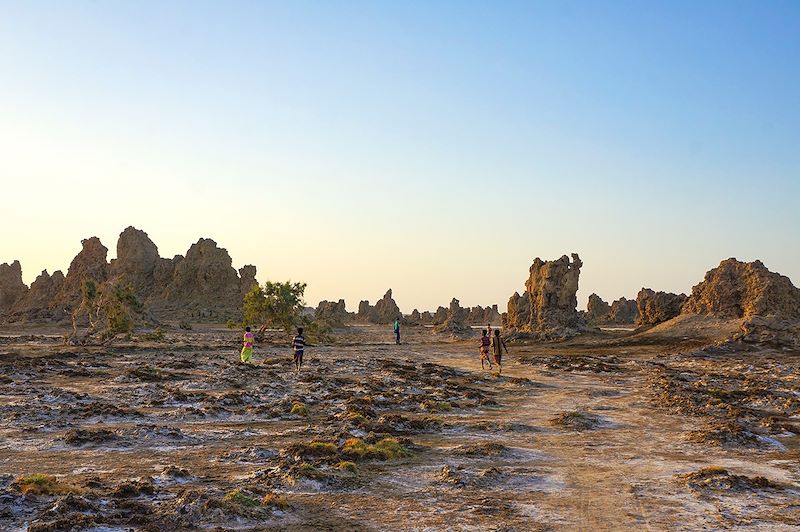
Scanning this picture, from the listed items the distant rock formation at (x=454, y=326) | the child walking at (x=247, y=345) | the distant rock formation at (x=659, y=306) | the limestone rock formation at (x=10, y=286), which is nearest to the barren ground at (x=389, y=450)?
the child walking at (x=247, y=345)

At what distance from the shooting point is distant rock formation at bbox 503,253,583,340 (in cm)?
5706

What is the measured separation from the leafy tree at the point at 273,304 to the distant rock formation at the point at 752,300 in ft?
112

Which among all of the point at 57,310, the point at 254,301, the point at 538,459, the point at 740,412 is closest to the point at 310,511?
the point at 538,459

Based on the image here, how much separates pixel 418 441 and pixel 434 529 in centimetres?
681

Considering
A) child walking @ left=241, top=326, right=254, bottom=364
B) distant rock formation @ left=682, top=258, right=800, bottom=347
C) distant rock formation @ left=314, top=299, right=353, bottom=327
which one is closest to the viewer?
child walking @ left=241, top=326, right=254, bottom=364

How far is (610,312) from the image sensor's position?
321ft

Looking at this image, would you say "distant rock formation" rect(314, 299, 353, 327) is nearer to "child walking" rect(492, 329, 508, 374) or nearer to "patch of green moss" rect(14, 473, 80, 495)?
"child walking" rect(492, 329, 508, 374)

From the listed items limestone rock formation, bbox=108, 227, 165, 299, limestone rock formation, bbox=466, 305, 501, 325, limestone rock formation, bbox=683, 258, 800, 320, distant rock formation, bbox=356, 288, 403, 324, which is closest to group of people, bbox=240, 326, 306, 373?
limestone rock formation, bbox=683, 258, 800, 320

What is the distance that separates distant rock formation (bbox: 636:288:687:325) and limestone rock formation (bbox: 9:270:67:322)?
6570 centimetres

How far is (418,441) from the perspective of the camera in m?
16.1

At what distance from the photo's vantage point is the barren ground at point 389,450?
9906mm

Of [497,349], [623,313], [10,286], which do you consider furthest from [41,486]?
[623,313]

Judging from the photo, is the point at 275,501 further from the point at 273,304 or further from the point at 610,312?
the point at 610,312

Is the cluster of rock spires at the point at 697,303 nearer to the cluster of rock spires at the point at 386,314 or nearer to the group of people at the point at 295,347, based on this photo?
the cluster of rock spires at the point at 386,314
